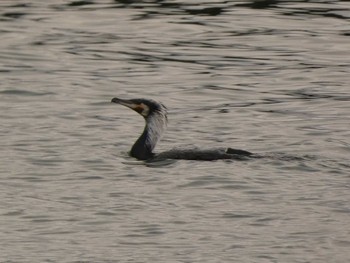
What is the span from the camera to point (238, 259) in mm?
12336

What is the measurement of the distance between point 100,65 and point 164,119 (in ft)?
17.9

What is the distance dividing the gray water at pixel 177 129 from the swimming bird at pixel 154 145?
0.46 feet

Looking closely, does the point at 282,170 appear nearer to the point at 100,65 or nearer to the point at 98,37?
the point at 100,65

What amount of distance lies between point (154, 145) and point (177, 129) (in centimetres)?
140

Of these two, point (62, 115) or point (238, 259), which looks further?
point (62, 115)

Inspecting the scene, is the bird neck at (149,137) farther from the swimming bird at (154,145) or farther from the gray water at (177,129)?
the gray water at (177,129)

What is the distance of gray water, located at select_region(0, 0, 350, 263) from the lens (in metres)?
13.1

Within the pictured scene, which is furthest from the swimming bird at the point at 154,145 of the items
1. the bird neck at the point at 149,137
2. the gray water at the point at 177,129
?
the gray water at the point at 177,129

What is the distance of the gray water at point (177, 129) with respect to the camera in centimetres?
1311

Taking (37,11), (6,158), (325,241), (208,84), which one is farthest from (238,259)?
(37,11)

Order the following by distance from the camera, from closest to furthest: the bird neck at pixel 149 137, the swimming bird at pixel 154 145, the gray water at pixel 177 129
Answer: the gray water at pixel 177 129 → the swimming bird at pixel 154 145 → the bird neck at pixel 149 137

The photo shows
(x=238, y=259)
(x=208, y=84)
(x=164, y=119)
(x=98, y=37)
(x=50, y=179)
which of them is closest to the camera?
(x=238, y=259)

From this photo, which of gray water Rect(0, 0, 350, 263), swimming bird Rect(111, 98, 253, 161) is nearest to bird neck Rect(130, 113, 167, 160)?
swimming bird Rect(111, 98, 253, 161)

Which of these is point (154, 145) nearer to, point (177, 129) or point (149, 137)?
point (149, 137)
